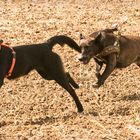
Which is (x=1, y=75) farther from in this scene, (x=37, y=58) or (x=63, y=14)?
(x=63, y=14)

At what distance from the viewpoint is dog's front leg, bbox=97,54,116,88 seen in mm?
8625

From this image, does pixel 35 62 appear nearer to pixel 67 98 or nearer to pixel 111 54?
pixel 67 98

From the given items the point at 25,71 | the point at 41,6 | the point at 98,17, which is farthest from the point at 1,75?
the point at 41,6

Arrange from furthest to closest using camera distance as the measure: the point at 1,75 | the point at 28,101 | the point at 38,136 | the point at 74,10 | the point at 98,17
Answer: the point at 74,10, the point at 98,17, the point at 28,101, the point at 1,75, the point at 38,136

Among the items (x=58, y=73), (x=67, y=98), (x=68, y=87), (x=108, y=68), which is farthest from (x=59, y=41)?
(x=108, y=68)

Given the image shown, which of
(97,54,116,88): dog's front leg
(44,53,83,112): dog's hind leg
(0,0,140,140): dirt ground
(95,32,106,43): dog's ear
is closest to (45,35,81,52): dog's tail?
(44,53,83,112): dog's hind leg

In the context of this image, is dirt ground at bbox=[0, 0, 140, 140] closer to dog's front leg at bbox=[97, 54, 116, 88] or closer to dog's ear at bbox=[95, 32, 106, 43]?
dog's front leg at bbox=[97, 54, 116, 88]

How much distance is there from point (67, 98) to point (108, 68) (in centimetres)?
80

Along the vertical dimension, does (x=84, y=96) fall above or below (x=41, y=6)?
below

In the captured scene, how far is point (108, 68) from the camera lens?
28.7 ft

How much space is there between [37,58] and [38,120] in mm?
828

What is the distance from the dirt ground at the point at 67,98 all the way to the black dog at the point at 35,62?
0.45 meters

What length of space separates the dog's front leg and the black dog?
73 cm

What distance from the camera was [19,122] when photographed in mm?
7547
